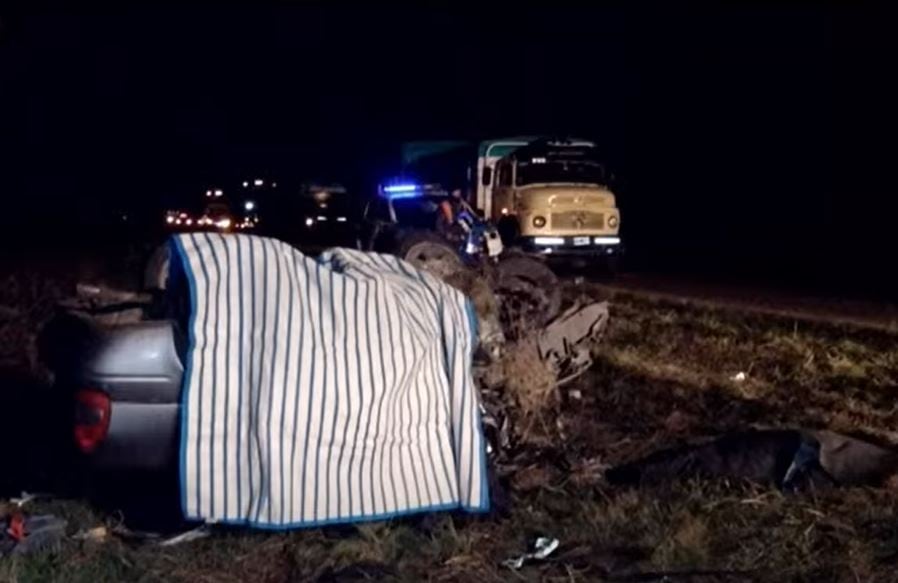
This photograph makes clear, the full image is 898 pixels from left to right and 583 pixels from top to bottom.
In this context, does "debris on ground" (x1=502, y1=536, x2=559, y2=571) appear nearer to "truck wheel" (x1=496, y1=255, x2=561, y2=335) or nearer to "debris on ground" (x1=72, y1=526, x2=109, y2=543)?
"debris on ground" (x1=72, y1=526, x2=109, y2=543)

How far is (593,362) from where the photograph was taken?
41.7 feet

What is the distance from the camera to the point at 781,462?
8.41 m

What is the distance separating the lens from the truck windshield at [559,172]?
2472cm

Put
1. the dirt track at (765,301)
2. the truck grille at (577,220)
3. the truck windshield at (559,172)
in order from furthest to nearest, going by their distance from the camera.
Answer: the truck windshield at (559,172) → the truck grille at (577,220) → the dirt track at (765,301)

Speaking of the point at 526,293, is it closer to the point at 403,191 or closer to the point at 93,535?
the point at 93,535

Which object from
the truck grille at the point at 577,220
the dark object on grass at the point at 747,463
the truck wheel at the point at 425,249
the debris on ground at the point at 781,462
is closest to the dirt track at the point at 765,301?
the truck grille at the point at 577,220

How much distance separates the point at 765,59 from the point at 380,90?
79.1 ft

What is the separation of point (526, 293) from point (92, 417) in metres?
4.22

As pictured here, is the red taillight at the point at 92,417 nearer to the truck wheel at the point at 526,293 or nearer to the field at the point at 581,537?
the field at the point at 581,537

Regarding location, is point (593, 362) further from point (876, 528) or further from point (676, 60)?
point (676, 60)

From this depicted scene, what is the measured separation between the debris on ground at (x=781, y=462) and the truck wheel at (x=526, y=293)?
182 centimetres

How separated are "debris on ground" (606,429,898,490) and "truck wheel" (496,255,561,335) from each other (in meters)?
1.82

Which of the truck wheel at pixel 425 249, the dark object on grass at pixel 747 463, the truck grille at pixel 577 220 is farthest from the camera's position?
the truck grille at pixel 577 220

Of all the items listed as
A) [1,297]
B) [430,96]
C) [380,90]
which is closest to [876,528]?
[1,297]
